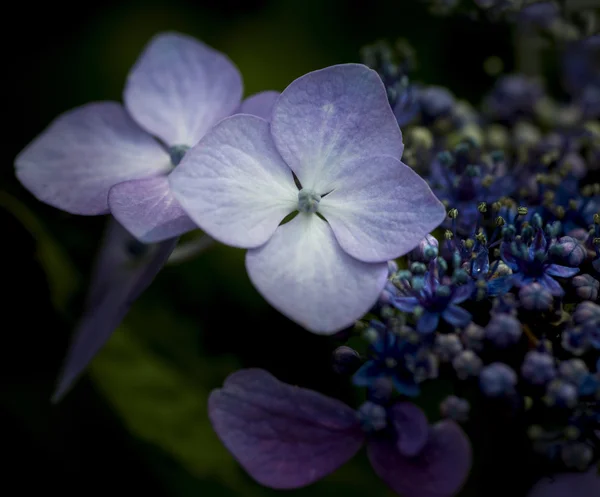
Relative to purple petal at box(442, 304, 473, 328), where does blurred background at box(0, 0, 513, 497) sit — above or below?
below

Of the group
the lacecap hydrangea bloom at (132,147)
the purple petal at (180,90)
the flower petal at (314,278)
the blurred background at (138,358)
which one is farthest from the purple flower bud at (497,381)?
the purple petal at (180,90)

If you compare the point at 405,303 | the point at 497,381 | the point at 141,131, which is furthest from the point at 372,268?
the point at 141,131

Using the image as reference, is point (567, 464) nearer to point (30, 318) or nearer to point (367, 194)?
point (367, 194)

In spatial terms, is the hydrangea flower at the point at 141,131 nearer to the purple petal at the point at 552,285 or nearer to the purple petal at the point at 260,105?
the purple petal at the point at 260,105

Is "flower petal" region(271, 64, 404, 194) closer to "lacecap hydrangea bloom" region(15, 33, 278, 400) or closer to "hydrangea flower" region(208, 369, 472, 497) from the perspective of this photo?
"lacecap hydrangea bloom" region(15, 33, 278, 400)

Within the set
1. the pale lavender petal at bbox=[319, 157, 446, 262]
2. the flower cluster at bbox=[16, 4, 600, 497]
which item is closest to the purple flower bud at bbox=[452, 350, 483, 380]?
the flower cluster at bbox=[16, 4, 600, 497]

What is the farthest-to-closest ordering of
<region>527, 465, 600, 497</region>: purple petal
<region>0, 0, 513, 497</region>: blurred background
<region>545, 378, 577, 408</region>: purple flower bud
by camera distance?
1. <region>0, 0, 513, 497</region>: blurred background
2. <region>527, 465, 600, 497</region>: purple petal
3. <region>545, 378, 577, 408</region>: purple flower bud

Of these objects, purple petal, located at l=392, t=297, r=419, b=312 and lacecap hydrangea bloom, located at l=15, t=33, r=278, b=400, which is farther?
lacecap hydrangea bloom, located at l=15, t=33, r=278, b=400
